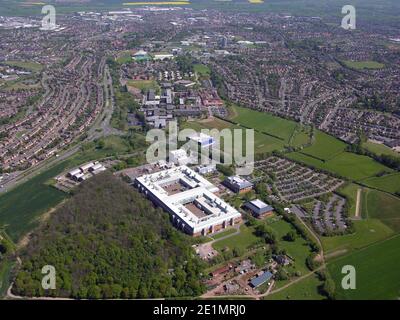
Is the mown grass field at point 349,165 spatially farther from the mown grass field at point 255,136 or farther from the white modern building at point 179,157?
the white modern building at point 179,157

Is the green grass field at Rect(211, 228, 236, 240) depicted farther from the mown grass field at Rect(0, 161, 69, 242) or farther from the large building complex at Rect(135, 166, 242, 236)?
the mown grass field at Rect(0, 161, 69, 242)

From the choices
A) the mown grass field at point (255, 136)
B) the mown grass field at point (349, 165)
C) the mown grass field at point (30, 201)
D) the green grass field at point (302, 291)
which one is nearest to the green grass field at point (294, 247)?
the green grass field at point (302, 291)

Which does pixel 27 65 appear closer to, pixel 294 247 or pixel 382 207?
pixel 294 247

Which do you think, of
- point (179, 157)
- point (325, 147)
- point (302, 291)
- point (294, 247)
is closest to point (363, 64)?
point (325, 147)

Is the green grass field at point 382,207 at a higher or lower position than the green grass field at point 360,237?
higher

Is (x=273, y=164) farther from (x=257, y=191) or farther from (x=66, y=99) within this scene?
(x=66, y=99)

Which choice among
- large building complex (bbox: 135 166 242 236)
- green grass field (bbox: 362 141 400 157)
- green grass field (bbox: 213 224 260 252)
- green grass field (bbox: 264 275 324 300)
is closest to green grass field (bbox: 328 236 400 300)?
green grass field (bbox: 264 275 324 300)
